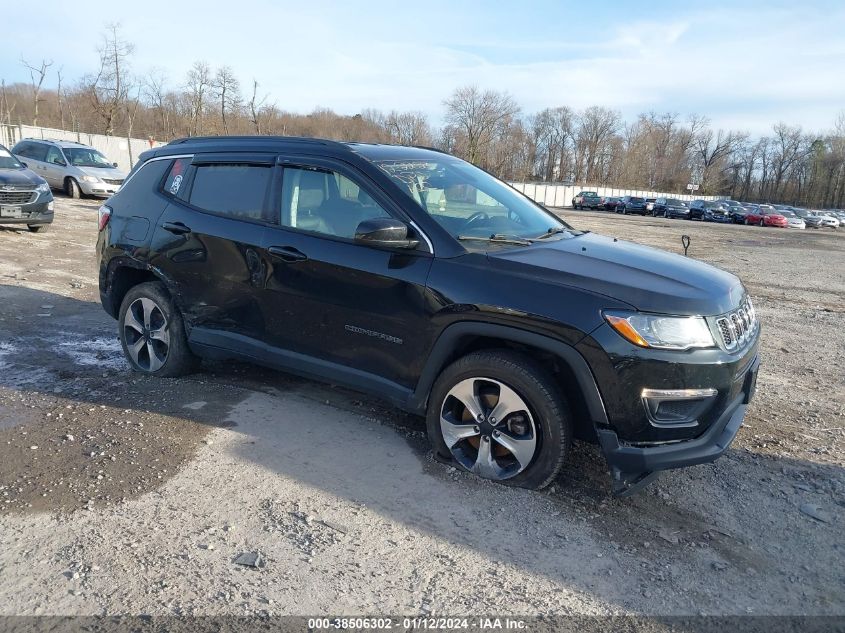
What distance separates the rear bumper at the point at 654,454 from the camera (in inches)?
124

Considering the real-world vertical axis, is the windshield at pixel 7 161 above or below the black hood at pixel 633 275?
above

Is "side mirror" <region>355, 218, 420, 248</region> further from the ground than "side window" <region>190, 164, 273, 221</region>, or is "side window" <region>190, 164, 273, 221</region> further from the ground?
"side window" <region>190, 164, 273, 221</region>

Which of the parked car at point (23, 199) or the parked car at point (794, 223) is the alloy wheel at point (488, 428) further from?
the parked car at point (794, 223)

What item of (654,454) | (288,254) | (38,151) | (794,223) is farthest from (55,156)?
(794,223)

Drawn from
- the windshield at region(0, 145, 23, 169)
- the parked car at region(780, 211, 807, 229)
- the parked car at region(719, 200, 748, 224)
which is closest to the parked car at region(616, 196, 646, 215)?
the parked car at region(719, 200, 748, 224)

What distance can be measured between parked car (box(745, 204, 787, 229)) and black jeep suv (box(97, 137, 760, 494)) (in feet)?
151

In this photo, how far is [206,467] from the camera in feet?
12.0

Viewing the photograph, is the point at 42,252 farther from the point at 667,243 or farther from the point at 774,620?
the point at 667,243

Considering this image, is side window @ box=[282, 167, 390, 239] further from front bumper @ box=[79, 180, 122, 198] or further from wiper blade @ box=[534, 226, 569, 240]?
front bumper @ box=[79, 180, 122, 198]

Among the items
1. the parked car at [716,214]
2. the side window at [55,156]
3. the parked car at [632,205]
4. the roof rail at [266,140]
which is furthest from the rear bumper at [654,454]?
the parked car at [632,205]

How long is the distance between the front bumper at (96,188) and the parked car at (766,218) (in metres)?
41.8

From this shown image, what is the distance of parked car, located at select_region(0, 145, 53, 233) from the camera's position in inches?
454

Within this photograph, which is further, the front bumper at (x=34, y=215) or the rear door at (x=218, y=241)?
the front bumper at (x=34, y=215)

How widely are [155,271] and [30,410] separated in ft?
4.13
